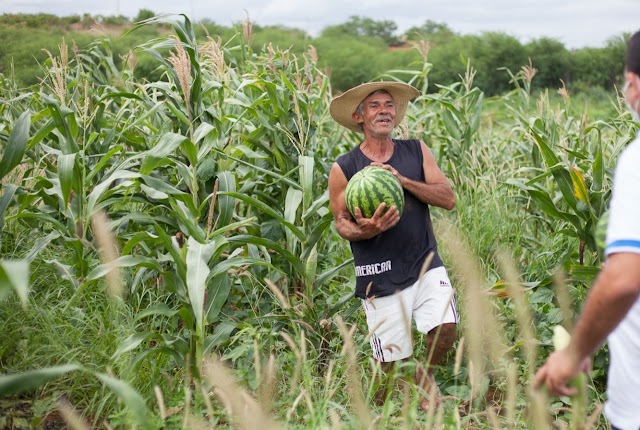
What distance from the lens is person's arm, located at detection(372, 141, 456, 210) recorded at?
4.09m

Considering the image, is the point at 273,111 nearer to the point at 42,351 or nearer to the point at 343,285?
the point at 343,285

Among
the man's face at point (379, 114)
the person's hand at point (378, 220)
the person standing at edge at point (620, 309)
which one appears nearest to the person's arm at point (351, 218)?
the person's hand at point (378, 220)

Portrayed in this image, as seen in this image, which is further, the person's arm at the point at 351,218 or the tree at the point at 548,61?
the tree at the point at 548,61

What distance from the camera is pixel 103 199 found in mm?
4438

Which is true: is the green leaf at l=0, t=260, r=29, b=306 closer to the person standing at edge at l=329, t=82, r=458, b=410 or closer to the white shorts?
the person standing at edge at l=329, t=82, r=458, b=410

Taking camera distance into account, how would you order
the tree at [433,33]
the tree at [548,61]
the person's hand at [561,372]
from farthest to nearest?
the tree at [433,33] → the tree at [548,61] → the person's hand at [561,372]

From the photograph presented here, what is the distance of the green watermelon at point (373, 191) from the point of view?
3865 mm

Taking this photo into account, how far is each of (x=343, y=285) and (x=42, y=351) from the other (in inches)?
76.7

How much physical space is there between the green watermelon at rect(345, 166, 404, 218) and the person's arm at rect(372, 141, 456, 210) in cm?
10

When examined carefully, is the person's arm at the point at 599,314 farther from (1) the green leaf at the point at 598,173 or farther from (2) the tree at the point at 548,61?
(2) the tree at the point at 548,61

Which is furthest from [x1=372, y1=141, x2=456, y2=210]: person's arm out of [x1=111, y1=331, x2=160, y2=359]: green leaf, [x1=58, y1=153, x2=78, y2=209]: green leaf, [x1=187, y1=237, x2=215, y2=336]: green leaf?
[x1=58, y1=153, x2=78, y2=209]: green leaf

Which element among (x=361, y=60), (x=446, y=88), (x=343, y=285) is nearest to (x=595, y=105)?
(x=361, y=60)

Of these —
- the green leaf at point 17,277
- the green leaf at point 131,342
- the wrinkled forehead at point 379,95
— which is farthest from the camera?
the wrinkled forehead at point 379,95

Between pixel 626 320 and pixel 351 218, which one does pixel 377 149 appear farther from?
pixel 626 320
